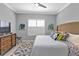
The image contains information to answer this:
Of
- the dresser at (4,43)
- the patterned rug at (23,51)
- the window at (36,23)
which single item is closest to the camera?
the dresser at (4,43)

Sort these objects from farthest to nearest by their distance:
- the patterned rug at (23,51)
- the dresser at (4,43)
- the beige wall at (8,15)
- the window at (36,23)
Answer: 1. the window at (36,23)
2. the beige wall at (8,15)
3. the patterned rug at (23,51)
4. the dresser at (4,43)

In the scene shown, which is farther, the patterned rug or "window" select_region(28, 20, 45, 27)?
"window" select_region(28, 20, 45, 27)

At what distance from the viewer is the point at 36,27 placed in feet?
18.2

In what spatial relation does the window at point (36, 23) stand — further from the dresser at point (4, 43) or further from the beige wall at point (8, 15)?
the dresser at point (4, 43)

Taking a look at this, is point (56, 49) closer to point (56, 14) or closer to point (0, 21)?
point (0, 21)

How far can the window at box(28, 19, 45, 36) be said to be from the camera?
219 inches

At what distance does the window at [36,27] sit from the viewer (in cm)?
557

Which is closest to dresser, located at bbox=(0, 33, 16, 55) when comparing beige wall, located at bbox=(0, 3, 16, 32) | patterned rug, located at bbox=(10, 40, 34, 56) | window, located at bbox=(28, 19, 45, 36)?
patterned rug, located at bbox=(10, 40, 34, 56)

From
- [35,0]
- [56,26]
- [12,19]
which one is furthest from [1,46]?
[56,26]

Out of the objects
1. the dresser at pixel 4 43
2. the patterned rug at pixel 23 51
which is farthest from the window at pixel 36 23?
the dresser at pixel 4 43

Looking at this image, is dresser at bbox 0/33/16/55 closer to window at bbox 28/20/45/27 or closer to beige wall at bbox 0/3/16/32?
beige wall at bbox 0/3/16/32

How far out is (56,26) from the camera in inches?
229

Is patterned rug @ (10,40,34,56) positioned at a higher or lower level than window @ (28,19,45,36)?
lower

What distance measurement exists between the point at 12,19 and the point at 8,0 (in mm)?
4684
